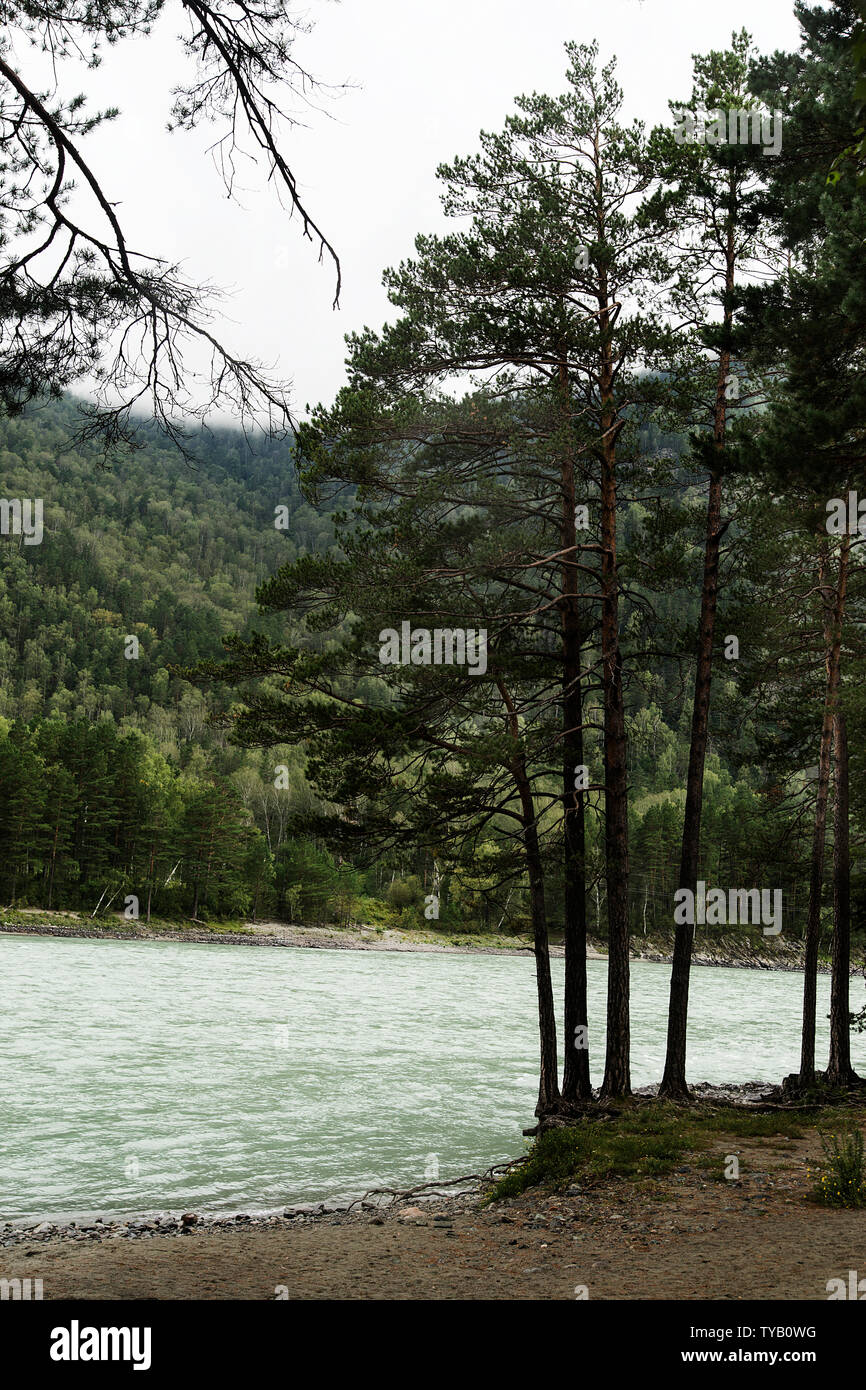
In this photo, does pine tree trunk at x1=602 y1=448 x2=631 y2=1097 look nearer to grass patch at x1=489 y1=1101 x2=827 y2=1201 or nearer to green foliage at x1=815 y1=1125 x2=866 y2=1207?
grass patch at x1=489 y1=1101 x2=827 y2=1201

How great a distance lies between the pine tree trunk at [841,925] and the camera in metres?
16.0

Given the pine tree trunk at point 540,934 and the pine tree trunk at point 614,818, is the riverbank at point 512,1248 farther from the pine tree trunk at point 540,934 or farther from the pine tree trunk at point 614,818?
the pine tree trunk at point 540,934

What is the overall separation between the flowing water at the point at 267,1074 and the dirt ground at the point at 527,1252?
2.91 meters

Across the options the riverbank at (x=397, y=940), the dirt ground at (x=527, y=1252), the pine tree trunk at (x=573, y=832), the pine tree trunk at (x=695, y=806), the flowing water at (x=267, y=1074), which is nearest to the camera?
the dirt ground at (x=527, y=1252)

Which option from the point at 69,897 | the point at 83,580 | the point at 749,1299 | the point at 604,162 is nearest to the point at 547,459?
the point at 604,162

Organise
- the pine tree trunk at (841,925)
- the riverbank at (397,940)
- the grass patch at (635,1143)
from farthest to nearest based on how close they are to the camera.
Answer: the riverbank at (397,940)
the pine tree trunk at (841,925)
the grass patch at (635,1143)

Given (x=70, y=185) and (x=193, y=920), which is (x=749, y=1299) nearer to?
(x=70, y=185)

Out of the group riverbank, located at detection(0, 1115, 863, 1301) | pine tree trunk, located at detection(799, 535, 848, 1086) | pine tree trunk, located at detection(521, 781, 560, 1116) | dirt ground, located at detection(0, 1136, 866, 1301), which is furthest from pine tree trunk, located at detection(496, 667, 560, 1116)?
dirt ground, located at detection(0, 1136, 866, 1301)

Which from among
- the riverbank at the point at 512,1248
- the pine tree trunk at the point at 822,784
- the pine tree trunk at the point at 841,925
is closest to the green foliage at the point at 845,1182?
the riverbank at the point at 512,1248

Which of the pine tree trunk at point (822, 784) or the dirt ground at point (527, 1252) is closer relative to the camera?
the dirt ground at point (527, 1252)

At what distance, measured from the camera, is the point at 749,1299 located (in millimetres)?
5531

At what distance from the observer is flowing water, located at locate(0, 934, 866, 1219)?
13133mm

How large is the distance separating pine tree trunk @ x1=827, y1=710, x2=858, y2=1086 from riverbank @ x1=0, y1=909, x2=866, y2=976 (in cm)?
5106
